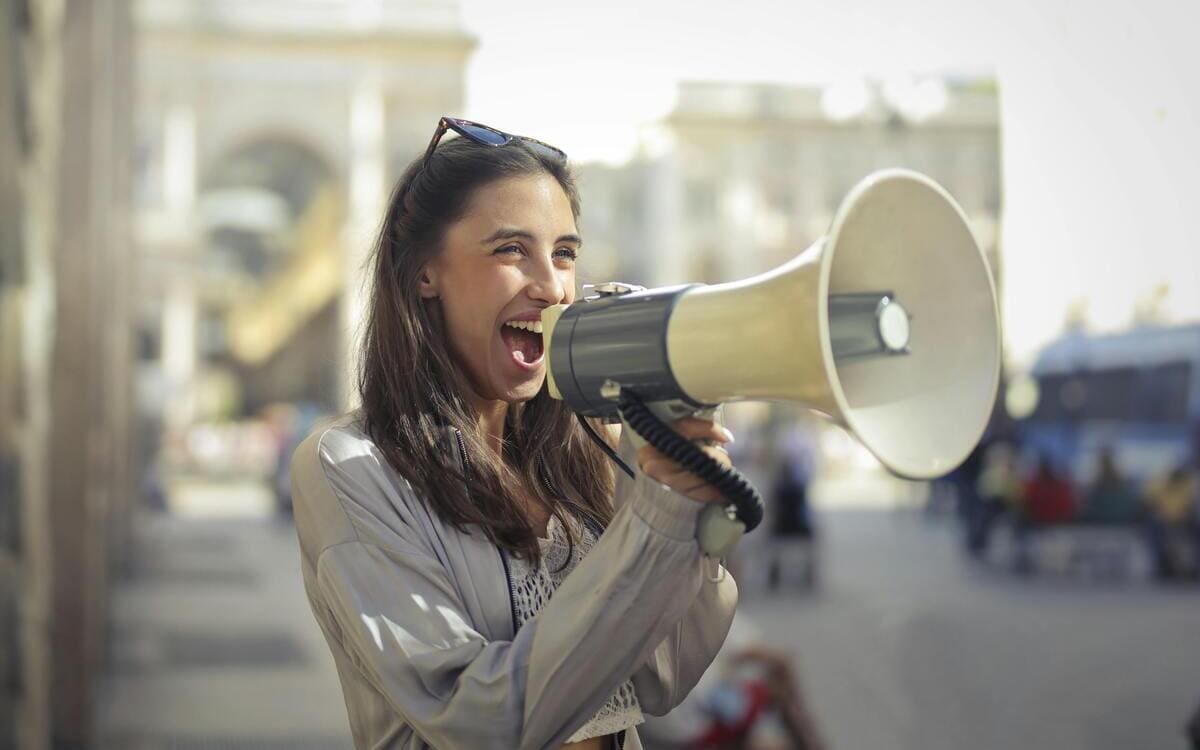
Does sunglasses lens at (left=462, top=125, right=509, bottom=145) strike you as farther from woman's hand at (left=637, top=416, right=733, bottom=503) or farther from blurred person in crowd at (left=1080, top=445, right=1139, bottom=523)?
blurred person in crowd at (left=1080, top=445, right=1139, bottom=523)

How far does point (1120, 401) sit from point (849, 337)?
194 inches

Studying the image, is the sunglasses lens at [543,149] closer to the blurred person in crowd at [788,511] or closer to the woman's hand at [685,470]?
the woman's hand at [685,470]

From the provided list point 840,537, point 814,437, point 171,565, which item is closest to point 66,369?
point 171,565

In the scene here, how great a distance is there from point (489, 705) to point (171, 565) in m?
12.2

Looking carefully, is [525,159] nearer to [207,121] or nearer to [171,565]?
[171,565]

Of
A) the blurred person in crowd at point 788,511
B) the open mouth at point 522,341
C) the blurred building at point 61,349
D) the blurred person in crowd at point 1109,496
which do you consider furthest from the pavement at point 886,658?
the open mouth at point 522,341

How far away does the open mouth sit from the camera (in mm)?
1406

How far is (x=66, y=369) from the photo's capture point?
636 cm

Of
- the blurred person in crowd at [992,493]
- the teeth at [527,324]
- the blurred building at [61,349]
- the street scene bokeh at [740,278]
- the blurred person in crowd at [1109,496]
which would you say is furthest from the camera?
the blurred person in crowd at [992,493]

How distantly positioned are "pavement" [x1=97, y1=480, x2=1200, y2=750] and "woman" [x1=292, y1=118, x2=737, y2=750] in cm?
317

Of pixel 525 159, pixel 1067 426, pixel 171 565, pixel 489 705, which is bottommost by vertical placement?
pixel 171 565

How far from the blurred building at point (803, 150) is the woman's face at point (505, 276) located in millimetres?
313

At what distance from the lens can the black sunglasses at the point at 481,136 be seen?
1430 mm

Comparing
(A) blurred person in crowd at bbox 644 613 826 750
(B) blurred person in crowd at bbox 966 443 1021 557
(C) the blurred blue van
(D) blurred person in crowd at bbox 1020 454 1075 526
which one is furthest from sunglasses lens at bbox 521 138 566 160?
(B) blurred person in crowd at bbox 966 443 1021 557
